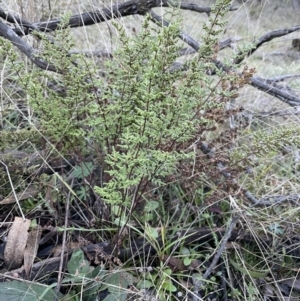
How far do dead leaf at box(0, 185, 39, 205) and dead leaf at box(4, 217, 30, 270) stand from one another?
0.09 m

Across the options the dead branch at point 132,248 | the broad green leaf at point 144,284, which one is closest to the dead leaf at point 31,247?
the dead branch at point 132,248

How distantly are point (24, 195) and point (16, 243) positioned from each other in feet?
0.63

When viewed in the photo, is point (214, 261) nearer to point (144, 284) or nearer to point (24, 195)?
point (144, 284)

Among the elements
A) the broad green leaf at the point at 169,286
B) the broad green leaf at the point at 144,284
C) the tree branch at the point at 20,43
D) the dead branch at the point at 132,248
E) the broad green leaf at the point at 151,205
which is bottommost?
the broad green leaf at the point at 169,286

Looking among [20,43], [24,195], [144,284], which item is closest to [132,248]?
[144,284]

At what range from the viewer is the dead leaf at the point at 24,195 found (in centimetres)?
138

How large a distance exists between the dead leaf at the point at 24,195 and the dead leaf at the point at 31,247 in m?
0.13

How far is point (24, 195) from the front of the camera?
1412 mm

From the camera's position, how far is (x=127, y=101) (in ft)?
3.98

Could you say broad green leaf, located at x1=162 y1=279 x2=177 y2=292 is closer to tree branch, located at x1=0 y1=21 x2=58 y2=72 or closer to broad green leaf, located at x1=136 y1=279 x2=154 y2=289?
broad green leaf, located at x1=136 y1=279 x2=154 y2=289

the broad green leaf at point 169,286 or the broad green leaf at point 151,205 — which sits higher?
the broad green leaf at point 151,205

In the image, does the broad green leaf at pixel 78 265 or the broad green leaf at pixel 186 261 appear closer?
the broad green leaf at pixel 78 265

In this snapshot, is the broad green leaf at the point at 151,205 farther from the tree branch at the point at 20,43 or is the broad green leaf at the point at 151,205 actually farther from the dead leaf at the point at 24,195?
the tree branch at the point at 20,43

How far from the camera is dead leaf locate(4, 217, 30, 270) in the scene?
1.26 m
